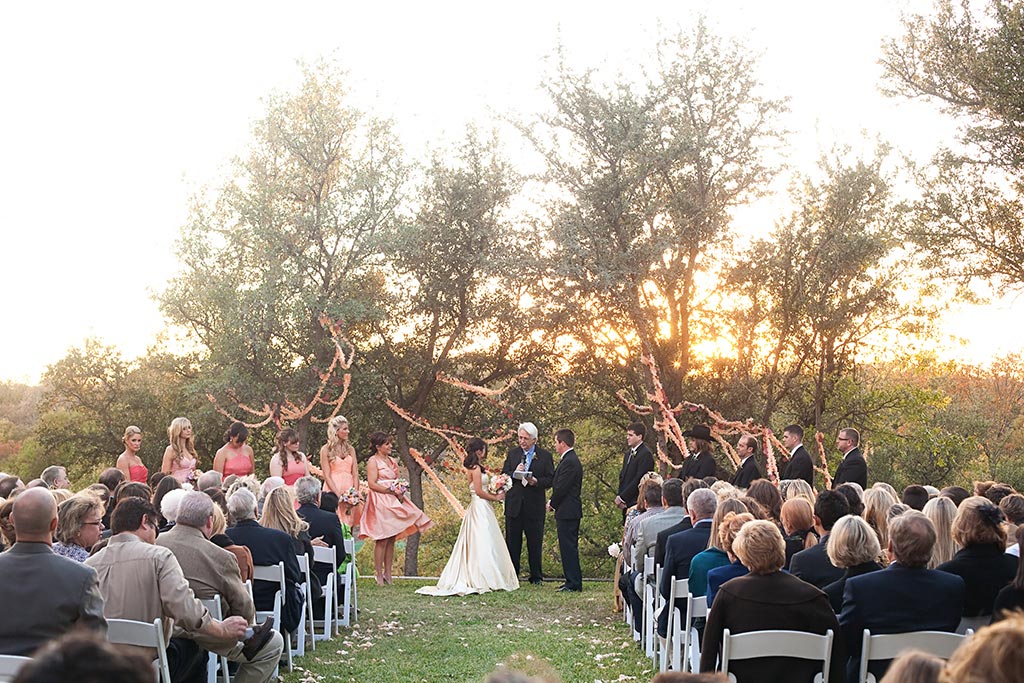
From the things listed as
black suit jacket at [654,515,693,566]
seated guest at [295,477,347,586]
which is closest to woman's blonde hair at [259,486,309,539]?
seated guest at [295,477,347,586]

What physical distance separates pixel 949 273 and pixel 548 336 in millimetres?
6286

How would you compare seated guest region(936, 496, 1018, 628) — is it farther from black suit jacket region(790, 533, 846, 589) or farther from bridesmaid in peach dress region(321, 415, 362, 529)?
bridesmaid in peach dress region(321, 415, 362, 529)

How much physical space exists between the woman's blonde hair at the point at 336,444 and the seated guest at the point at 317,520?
9.46ft

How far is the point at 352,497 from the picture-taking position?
1273 centimetres

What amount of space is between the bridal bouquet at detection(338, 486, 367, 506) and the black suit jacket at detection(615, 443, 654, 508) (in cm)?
302

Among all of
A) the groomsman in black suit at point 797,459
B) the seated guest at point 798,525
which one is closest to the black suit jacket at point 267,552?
the seated guest at point 798,525

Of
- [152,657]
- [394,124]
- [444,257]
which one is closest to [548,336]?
[444,257]

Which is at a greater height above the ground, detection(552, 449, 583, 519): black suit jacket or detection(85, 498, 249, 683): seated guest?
detection(552, 449, 583, 519): black suit jacket

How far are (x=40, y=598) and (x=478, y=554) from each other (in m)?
8.43

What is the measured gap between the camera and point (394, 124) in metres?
18.8

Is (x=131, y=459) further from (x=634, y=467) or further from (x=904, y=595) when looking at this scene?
(x=904, y=595)

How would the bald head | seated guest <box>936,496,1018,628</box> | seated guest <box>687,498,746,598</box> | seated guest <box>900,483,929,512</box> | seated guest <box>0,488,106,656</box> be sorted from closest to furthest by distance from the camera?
seated guest <box>0,488,106,656</box>
the bald head
seated guest <box>936,496,1018,628</box>
seated guest <box>687,498,746,598</box>
seated guest <box>900,483,929,512</box>

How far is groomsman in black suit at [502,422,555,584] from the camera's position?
13289 millimetres

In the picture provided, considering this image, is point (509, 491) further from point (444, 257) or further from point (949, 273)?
point (949, 273)
